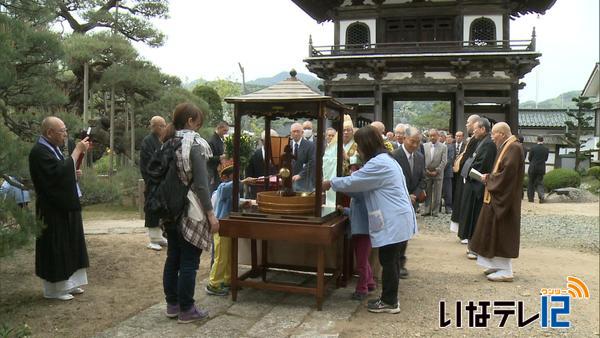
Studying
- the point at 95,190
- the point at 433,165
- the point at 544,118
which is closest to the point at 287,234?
the point at 95,190

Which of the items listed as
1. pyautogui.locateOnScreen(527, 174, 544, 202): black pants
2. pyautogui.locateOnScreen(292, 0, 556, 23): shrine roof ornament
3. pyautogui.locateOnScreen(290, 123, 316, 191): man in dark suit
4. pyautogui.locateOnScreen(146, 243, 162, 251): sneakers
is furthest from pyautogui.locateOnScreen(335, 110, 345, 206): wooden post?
pyautogui.locateOnScreen(292, 0, 556, 23): shrine roof ornament

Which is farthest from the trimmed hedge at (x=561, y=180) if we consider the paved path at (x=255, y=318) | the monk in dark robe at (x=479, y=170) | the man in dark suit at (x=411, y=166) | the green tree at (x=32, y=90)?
the green tree at (x=32, y=90)

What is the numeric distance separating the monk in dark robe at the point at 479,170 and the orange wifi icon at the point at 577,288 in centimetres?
116

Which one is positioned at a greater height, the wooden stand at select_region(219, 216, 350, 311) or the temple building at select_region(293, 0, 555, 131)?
the temple building at select_region(293, 0, 555, 131)

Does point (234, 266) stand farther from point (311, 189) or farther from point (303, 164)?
point (303, 164)

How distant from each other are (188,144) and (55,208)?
1.57m

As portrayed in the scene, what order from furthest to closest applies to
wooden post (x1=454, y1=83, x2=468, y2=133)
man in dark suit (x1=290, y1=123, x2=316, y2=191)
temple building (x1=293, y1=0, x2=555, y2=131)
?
wooden post (x1=454, y1=83, x2=468, y2=133) → temple building (x1=293, y1=0, x2=555, y2=131) → man in dark suit (x1=290, y1=123, x2=316, y2=191)

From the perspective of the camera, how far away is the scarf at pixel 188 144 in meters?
3.68

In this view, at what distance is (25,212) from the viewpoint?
332 centimetres

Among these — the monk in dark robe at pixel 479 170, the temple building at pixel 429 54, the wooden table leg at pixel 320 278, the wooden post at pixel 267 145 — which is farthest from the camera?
the temple building at pixel 429 54

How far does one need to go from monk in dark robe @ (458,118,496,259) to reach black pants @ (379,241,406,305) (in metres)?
2.31

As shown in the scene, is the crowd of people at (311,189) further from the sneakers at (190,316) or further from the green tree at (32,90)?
the green tree at (32,90)

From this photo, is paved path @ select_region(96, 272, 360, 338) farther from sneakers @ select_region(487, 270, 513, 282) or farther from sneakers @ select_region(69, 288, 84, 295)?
sneakers @ select_region(487, 270, 513, 282)

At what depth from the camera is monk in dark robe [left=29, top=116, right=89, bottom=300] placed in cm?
425
